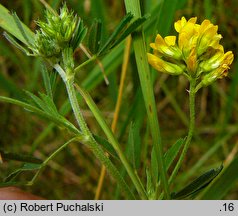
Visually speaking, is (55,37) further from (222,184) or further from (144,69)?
(222,184)

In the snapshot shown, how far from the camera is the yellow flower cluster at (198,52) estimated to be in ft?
3.00

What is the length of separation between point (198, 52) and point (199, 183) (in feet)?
0.84

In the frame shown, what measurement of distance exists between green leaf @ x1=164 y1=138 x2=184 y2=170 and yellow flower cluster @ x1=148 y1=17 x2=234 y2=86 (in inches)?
5.2

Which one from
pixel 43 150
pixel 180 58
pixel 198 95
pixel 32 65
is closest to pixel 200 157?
pixel 198 95

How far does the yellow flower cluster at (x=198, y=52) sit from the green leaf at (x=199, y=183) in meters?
0.17

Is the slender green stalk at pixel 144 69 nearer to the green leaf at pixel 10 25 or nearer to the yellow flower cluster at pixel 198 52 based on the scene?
the yellow flower cluster at pixel 198 52

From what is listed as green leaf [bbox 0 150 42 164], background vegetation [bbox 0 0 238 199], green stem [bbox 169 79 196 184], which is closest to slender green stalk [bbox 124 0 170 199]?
green stem [bbox 169 79 196 184]

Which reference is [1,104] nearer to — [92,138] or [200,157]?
[200,157]

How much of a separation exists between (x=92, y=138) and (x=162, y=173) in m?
0.15

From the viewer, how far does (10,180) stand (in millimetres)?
931

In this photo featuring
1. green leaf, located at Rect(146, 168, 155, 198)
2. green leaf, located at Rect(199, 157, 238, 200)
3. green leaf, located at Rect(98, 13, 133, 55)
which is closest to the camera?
green leaf, located at Rect(98, 13, 133, 55)

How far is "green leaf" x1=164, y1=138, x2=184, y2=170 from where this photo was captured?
3.20 feet

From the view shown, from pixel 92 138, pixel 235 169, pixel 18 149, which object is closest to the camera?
pixel 92 138

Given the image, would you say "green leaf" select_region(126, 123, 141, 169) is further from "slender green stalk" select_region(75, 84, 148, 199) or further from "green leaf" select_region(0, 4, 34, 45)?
"green leaf" select_region(0, 4, 34, 45)
